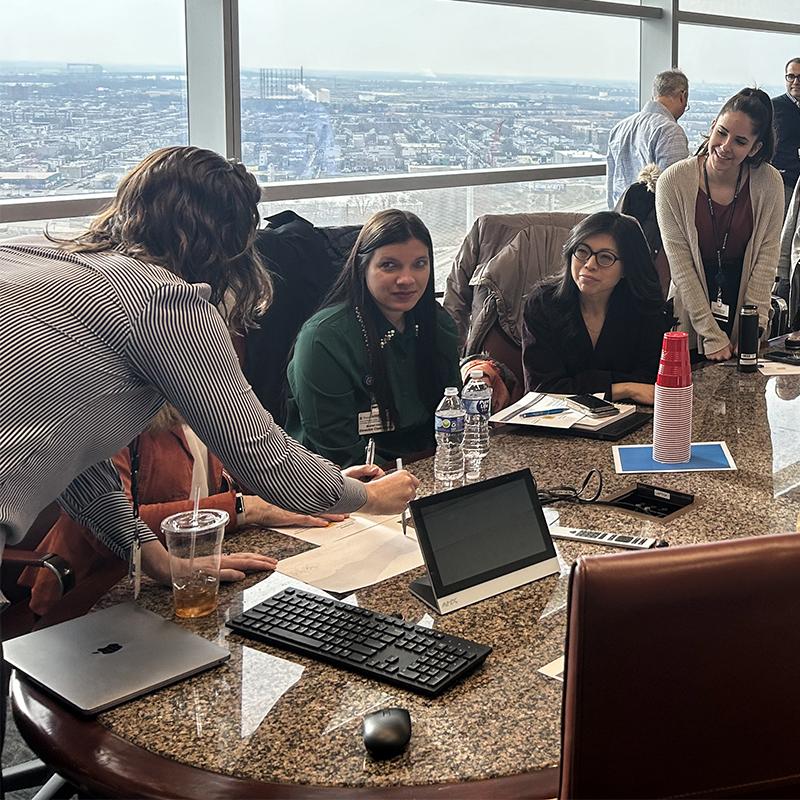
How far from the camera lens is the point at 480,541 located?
5.55 ft

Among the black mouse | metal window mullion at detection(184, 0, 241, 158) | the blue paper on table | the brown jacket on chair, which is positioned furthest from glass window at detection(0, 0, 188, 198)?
the black mouse

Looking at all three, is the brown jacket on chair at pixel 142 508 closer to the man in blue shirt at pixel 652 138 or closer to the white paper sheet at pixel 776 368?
the white paper sheet at pixel 776 368

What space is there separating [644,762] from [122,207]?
3.91ft

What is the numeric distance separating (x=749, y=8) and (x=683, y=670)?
26.1 feet

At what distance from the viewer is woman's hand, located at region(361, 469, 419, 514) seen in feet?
6.06

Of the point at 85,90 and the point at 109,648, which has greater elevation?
the point at 85,90

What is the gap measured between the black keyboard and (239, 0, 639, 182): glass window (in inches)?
130

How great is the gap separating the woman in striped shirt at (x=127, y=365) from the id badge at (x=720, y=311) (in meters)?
2.32

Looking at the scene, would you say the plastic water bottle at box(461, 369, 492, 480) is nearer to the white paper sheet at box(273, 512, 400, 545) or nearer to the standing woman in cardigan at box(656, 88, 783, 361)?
the white paper sheet at box(273, 512, 400, 545)

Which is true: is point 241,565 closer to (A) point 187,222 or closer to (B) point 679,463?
(A) point 187,222

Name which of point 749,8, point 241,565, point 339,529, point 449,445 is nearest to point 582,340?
point 449,445

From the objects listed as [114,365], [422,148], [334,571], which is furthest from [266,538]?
[422,148]

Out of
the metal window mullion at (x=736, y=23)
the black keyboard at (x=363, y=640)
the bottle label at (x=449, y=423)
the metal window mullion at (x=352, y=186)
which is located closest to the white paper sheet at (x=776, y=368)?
the bottle label at (x=449, y=423)

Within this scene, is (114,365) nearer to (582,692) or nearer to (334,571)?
(334,571)
